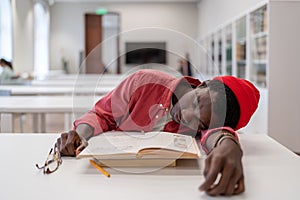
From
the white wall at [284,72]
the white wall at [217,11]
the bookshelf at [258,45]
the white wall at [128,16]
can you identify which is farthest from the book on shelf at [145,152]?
the white wall at [128,16]

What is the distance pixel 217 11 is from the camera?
744cm

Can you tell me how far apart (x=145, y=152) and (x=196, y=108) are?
0.59 feet

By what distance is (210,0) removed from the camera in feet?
27.6

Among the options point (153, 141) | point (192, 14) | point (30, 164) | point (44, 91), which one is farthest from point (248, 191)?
A: point (192, 14)

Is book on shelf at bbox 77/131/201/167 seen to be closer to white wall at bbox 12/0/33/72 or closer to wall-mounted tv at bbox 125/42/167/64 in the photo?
wall-mounted tv at bbox 125/42/167/64

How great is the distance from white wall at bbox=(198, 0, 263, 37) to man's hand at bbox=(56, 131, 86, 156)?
3473mm

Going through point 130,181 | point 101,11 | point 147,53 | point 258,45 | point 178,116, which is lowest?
point 130,181

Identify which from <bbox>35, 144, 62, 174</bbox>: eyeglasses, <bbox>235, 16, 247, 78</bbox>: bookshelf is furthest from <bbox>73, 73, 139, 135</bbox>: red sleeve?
<bbox>235, 16, 247, 78</bbox>: bookshelf

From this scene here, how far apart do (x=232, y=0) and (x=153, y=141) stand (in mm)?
5287

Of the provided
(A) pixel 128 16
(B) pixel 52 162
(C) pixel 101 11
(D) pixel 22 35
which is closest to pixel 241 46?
(B) pixel 52 162

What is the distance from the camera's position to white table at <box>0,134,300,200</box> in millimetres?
710

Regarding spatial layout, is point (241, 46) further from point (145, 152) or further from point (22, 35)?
point (22, 35)

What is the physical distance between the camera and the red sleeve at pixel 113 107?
3.64 ft

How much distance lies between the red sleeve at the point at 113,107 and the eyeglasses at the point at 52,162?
143 millimetres
